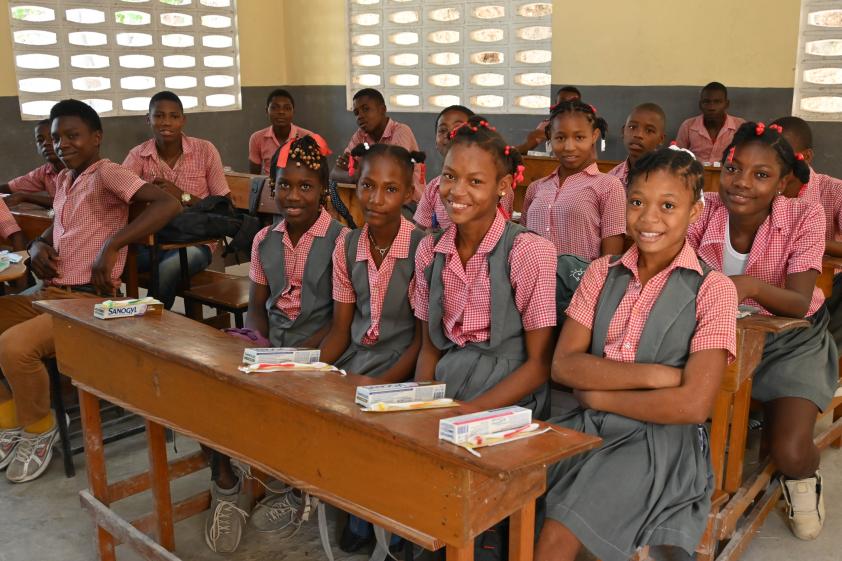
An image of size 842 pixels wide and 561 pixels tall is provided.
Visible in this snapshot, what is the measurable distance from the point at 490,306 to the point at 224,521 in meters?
1.13

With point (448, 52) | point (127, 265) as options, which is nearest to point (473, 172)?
point (127, 265)

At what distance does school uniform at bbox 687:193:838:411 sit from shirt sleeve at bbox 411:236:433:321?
901mm

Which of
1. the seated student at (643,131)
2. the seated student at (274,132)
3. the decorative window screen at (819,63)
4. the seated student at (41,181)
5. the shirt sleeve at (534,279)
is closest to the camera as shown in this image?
the shirt sleeve at (534,279)

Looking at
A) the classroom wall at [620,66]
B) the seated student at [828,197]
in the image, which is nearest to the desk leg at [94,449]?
the seated student at [828,197]

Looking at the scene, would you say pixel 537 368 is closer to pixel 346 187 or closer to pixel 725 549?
pixel 725 549

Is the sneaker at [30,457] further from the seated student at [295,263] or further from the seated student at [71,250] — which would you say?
the seated student at [295,263]

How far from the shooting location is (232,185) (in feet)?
18.3

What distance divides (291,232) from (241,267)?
12.8ft

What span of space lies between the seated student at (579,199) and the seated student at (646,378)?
1098 mm

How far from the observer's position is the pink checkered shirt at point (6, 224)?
3785 millimetres

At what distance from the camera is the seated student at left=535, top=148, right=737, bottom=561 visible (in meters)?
1.88

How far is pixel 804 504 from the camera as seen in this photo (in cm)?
259

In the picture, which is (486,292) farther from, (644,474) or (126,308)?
(126,308)

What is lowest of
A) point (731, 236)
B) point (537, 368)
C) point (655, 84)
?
point (537, 368)
